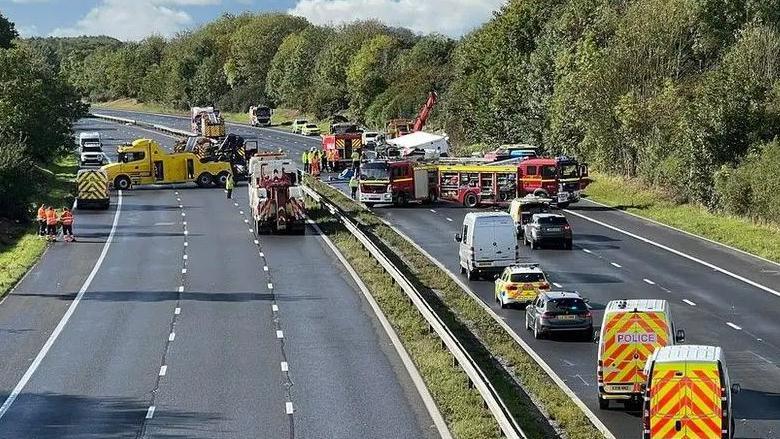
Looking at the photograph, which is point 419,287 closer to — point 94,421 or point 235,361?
point 235,361

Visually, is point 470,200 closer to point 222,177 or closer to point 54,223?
point 222,177

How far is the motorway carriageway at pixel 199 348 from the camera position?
2350cm

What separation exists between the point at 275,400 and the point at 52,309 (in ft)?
48.4

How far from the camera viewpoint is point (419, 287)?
39.9 meters

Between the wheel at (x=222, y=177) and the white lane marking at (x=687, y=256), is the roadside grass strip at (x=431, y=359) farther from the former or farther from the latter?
the wheel at (x=222, y=177)

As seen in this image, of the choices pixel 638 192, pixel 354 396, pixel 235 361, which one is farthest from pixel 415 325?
pixel 638 192

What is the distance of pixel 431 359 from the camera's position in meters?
28.2

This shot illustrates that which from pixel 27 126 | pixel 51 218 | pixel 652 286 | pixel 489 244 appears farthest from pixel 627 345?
pixel 27 126

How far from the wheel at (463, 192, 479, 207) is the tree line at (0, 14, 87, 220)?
23124mm

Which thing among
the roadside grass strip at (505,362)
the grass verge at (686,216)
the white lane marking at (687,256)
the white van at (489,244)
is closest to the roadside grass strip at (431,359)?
the roadside grass strip at (505,362)

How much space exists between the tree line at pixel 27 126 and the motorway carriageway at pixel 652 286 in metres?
18.9

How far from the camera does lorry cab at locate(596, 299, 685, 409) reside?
24609 mm

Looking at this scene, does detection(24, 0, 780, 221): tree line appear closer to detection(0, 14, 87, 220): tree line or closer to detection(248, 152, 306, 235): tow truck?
detection(248, 152, 306, 235): tow truck

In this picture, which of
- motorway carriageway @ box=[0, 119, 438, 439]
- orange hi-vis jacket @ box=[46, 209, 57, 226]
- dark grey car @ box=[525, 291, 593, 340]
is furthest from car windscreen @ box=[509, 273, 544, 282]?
orange hi-vis jacket @ box=[46, 209, 57, 226]
